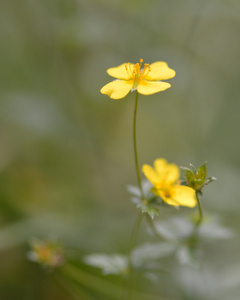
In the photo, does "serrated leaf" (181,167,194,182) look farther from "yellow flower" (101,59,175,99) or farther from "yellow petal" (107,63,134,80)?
"yellow petal" (107,63,134,80)

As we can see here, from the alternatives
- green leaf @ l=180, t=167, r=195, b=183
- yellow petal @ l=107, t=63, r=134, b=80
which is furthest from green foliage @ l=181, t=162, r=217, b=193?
yellow petal @ l=107, t=63, r=134, b=80

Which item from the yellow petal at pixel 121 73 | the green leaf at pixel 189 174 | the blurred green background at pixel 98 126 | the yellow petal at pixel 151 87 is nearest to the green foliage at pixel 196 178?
the green leaf at pixel 189 174

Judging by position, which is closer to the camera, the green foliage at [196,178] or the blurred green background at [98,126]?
the green foliage at [196,178]

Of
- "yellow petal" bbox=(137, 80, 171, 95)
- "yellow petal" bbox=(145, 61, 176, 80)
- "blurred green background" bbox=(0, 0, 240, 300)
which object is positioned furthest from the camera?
"blurred green background" bbox=(0, 0, 240, 300)

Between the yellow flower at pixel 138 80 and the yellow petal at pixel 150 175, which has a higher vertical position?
the yellow flower at pixel 138 80

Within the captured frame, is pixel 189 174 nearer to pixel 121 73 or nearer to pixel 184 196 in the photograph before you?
pixel 184 196

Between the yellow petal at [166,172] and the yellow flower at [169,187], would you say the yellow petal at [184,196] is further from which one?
the yellow petal at [166,172]
